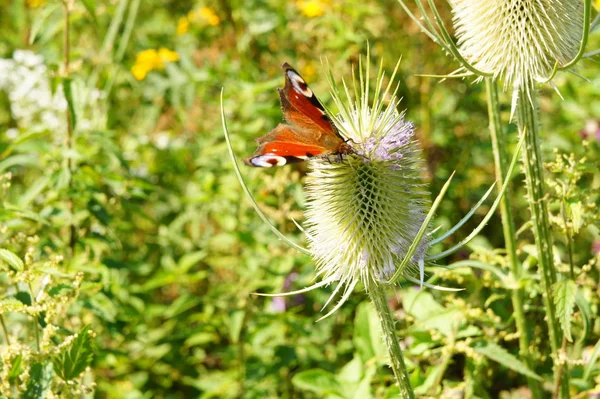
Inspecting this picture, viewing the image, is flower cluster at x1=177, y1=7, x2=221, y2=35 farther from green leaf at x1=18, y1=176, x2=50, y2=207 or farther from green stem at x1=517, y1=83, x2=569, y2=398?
green stem at x1=517, y1=83, x2=569, y2=398

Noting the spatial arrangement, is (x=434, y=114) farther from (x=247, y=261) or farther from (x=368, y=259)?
(x=368, y=259)

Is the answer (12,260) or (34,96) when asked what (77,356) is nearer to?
(12,260)

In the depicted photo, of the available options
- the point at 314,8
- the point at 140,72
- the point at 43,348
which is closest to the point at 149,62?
the point at 140,72

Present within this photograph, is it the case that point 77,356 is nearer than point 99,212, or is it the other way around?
point 77,356

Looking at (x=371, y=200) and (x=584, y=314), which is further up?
(x=371, y=200)

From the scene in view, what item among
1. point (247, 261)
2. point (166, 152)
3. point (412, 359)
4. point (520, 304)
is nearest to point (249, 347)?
point (247, 261)

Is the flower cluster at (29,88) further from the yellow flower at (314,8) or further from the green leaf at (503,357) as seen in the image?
the green leaf at (503,357)

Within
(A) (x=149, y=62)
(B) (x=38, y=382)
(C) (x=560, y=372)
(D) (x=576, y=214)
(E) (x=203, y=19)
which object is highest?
(E) (x=203, y=19)
